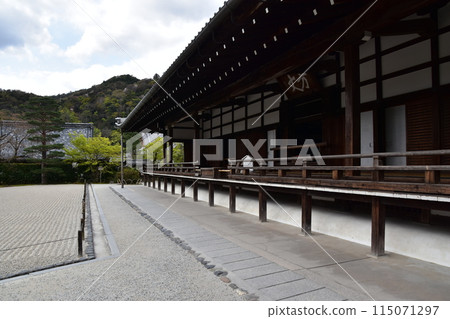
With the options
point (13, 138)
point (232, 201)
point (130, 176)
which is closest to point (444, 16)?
point (232, 201)

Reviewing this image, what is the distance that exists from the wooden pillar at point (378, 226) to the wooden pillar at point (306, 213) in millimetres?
1634

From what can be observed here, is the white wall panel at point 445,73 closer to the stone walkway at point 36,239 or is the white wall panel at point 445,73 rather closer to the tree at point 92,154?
the stone walkway at point 36,239

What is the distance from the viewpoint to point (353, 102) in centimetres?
526

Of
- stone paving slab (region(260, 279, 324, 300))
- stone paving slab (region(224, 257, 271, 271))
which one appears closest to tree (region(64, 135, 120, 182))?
stone paving slab (region(224, 257, 271, 271))

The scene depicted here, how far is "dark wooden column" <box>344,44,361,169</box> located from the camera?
5.25m

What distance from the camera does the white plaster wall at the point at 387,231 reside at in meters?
4.30

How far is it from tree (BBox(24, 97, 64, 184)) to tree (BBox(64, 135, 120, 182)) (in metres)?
1.81

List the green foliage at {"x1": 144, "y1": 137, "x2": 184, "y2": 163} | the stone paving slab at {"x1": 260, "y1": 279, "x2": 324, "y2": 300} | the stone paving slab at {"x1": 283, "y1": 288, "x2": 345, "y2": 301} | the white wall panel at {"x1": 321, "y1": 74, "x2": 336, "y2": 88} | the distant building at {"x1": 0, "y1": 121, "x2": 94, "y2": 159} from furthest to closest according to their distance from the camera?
the distant building at {"x1": 0, "y1": 121, "x2": 94, "y2": 159} → the green foliage at {"x1": 144, "y1": 137, "x2": 184, "y2": 163} → the white wall panel at {"x1": 321, "y1": 74, "x2": 336, "y2": 88} → the stone paving slab at {"x1": 260, "y1": 279, "x2": 324, "y2": 300} → the stone paving slab at {"x1": 283, "y1": 288, "x2": 345, "y2": 301}

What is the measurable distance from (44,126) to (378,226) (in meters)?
36.4

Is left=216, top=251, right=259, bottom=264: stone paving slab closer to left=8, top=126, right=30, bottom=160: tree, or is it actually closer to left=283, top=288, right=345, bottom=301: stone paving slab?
left=283, top=288, right=345, bottom=301: stone paving slab

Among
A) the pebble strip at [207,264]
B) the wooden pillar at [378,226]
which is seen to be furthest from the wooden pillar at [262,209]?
the wooden pillar at [378,226]
